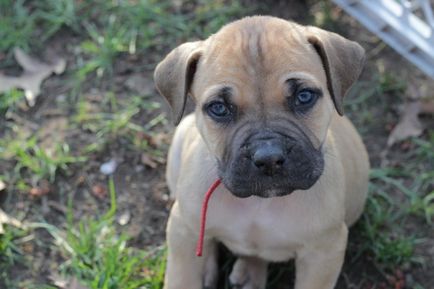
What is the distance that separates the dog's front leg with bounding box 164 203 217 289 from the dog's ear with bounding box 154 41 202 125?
0.69 metres

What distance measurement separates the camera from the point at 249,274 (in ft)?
18.0

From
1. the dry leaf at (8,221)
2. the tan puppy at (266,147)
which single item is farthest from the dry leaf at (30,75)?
the tan puppy at (266,147)

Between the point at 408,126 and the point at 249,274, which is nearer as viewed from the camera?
the point at 249,274

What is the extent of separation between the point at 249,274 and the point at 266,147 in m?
1.55

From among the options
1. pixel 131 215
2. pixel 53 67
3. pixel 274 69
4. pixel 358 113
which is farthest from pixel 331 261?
pixel 53 67

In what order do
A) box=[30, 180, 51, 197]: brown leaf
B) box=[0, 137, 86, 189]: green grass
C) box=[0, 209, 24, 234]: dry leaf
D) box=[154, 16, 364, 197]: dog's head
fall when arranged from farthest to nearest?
box=[0, 137, 86, 189]: green grass → box=[30, 180, 51, 197]: brown leaf → box=[0, 209, 24, 234]: dry leaf → box=[154, 16, 364, 197]: dog's head

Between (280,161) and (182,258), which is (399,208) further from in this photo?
(280,161)

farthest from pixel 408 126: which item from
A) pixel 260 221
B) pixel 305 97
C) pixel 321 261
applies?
pixel 305 97

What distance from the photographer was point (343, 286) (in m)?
5.64

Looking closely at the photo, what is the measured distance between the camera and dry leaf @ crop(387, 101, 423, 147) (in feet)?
21.7

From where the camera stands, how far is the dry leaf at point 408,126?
6.62 m

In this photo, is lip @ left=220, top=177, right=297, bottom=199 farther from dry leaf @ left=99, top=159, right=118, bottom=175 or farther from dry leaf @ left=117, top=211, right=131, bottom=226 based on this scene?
dry leaf @ left=99, top=159, right=118, bottom=175

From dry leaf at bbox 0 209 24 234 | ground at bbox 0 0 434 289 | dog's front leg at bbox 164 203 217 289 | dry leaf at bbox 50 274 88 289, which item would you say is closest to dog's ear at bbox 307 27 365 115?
dog's front leg at bbox 164 203 217 289

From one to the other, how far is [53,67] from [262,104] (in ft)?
11.5
